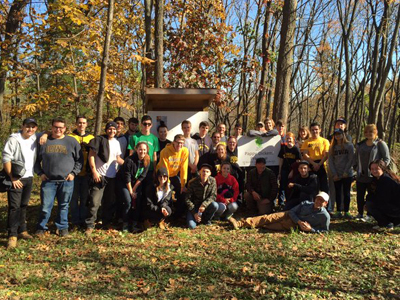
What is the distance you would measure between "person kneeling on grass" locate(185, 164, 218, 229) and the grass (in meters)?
0.38

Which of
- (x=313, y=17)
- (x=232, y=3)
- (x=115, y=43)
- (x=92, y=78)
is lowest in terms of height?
(x=92, y=78)

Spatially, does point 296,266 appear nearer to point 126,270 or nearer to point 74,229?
point 126,270

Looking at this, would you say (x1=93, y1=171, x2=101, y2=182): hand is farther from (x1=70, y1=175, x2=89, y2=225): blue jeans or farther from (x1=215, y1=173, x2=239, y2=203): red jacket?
(x1=215, y1=173, x2=239, y2=203): red jacket

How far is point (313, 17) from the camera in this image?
1942 cm

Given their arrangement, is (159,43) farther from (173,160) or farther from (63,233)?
(63,233)

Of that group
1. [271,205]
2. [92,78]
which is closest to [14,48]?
[92,78]

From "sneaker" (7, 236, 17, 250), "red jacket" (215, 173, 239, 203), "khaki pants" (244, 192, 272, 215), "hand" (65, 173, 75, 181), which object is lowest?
"sneaker" (7, 236, 17, 250)

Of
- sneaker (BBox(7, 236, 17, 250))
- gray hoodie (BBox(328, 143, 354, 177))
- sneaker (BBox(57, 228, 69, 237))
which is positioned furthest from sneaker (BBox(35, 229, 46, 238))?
gray hoodie (BBox(328, 143, 354, 177))

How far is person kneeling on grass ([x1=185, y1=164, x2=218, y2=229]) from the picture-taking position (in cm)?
661

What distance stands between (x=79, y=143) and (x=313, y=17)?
17980mm

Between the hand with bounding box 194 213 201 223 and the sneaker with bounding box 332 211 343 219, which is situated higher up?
the sneaker with bounding box 332 211 343 219

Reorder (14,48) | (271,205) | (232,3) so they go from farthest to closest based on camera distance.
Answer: (232,3) < (14,48) < (271,205)

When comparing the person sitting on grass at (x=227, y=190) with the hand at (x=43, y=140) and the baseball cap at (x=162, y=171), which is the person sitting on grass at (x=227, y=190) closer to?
the baseball cap at (x=162, y=171)

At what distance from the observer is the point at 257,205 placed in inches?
291
